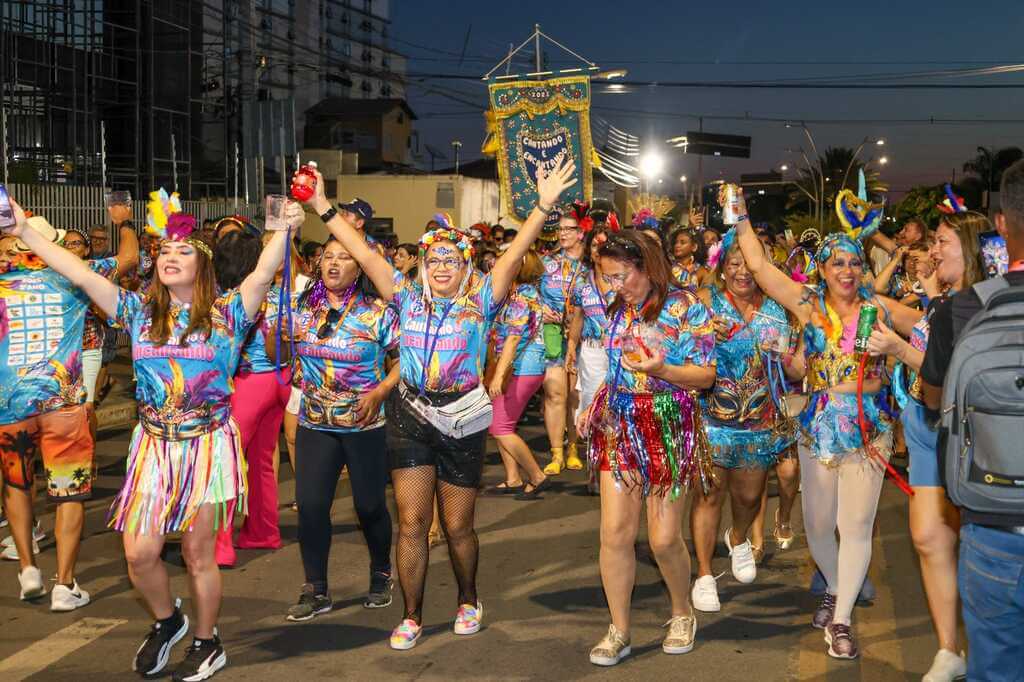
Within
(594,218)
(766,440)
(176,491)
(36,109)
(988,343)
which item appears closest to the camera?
(988,343)

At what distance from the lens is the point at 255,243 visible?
6.76m

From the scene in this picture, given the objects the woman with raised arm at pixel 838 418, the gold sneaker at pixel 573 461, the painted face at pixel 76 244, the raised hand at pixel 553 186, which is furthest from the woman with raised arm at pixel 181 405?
the gold sneaker at pixel 573 461

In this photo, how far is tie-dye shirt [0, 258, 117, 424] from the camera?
6.23 metres

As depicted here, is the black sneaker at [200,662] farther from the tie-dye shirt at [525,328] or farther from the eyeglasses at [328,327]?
the tie-dye shirt at [525,328]

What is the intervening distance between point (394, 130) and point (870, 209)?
57.2 meters

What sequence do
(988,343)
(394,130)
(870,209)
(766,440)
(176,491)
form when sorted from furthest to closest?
(394,130) < (766,440) < (870,209) < (176,491) < (988,343)

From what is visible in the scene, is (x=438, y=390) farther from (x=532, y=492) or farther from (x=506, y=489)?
(x=506, y=489)

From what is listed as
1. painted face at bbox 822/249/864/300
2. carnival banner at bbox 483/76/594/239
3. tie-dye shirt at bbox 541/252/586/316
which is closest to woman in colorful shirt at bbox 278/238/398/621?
painted face at bbox 822/249/864/300

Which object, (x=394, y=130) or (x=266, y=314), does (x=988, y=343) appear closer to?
(x=266, y=314)

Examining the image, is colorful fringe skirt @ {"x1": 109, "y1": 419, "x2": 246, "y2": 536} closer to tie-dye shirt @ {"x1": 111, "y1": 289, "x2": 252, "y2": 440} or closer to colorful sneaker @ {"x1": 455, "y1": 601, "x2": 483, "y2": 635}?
tie-dye shirt @ {"x1": 111, "y1": 289, "x2": 252, "y2": 440}

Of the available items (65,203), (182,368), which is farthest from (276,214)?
(65,203)

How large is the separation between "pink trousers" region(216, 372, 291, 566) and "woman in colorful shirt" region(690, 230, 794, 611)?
Result: 270cm

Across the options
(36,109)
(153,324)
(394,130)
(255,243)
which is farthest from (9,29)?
(394,130)

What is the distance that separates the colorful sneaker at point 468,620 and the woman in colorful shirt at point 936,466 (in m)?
2.15
